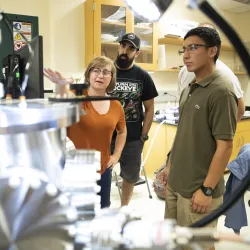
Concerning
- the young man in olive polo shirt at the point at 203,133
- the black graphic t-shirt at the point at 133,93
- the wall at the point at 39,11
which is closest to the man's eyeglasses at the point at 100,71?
the young man in olive polo shirt at the point at 203,133

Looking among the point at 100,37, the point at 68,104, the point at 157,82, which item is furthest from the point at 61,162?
the point at 157,82

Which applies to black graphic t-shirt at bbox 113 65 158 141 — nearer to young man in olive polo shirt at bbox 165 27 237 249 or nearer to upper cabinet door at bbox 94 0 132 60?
upper cabinet door at bbox 94 0 132 60

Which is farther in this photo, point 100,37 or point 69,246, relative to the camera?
point 100,37

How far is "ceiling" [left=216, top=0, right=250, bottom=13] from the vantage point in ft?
12.0

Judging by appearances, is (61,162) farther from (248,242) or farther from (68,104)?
(248,242)

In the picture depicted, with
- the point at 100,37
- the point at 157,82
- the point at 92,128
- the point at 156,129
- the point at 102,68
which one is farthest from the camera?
the point at 157,82

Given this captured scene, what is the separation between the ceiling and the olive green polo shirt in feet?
9.22

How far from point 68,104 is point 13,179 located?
0.15 metres

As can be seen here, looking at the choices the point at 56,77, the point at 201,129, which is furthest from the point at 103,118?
the point at 56,77

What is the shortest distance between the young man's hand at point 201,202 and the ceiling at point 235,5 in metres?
3.06

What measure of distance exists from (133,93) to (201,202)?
1221mm

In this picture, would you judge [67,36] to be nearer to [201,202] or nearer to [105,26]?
[105,26]

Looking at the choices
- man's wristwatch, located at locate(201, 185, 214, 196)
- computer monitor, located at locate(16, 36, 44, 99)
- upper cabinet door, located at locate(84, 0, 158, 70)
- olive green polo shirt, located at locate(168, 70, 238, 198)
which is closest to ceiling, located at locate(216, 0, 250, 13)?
upper cabinet door, located at locate(84, 0, 158, 70)

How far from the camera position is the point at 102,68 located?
134 centimetres
